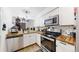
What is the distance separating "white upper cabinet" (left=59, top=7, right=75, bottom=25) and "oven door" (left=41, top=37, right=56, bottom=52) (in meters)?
0.35

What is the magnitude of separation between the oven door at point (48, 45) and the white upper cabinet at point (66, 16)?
1.13 feet

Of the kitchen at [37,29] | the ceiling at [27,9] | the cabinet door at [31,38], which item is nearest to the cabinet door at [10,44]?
the kitchen at [37,29]

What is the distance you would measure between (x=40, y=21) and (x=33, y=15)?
13cm

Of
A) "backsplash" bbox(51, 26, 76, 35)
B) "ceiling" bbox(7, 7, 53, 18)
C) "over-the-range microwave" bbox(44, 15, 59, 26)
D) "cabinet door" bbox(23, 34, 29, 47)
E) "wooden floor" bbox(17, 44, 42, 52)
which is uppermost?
"ceiling" bbox(7, 7, 53, 18)

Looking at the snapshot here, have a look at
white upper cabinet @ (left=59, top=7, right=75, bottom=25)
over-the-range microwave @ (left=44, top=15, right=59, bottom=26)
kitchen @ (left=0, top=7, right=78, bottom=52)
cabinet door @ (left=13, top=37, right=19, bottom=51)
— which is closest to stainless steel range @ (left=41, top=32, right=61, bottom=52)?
kitchen @ (left=0, top=7, right=78, bottom=52)

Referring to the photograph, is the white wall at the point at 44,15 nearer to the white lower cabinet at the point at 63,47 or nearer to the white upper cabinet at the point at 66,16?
the white upper cabinet at the point at 66,16

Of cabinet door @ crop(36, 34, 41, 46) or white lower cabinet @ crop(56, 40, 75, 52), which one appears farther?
cabinet door @ crop(36, 34, 41, 46)

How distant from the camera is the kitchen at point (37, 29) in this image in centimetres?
118

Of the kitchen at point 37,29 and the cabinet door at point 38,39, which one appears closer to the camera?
the kitchen at point 37,29

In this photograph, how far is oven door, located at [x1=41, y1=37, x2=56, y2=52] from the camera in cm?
129

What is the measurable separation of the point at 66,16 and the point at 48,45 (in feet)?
1.77

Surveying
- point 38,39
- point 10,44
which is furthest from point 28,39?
point 10,44

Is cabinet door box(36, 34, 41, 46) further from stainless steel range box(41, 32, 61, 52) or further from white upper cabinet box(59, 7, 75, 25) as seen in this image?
white upper cabinet box(59, 7, 75, 25)
